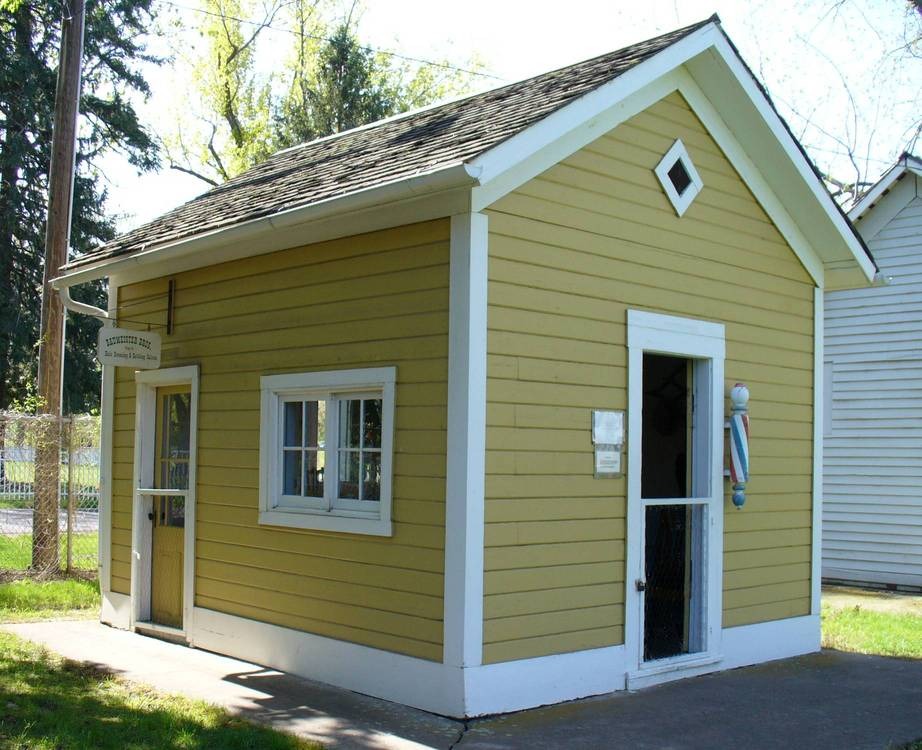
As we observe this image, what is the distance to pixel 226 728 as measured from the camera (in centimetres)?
610

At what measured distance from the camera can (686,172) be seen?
8.27 meters

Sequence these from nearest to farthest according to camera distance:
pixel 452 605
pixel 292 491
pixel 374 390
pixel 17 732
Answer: pixel 17 732, pixel 452 605, pixel 374 390, pixel 292 491

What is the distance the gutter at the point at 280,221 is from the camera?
6199mm

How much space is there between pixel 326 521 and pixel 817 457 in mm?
4515

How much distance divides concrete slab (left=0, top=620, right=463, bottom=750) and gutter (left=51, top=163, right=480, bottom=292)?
3.16 metres

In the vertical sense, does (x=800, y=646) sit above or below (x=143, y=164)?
below

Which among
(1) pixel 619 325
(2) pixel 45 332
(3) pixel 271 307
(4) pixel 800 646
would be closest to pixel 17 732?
(3) pixel 271 307

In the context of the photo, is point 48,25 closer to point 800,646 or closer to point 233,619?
point 233,619

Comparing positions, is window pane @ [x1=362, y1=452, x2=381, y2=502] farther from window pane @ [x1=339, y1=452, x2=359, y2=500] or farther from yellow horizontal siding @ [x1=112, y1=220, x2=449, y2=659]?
yellow horizontal siding @ [x1=112, y1=220, x2=449, y2=659]

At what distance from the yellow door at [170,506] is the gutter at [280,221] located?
4.05 feet

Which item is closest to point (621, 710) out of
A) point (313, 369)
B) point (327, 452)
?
point (327, 452)

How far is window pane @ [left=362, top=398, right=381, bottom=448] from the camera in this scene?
7.28 m

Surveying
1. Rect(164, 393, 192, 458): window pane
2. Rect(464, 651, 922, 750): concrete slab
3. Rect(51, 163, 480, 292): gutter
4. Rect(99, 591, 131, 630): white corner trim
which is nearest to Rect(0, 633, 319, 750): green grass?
Rect(464, 651, 922, 750): concrete slab

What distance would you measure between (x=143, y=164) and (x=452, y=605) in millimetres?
23864
